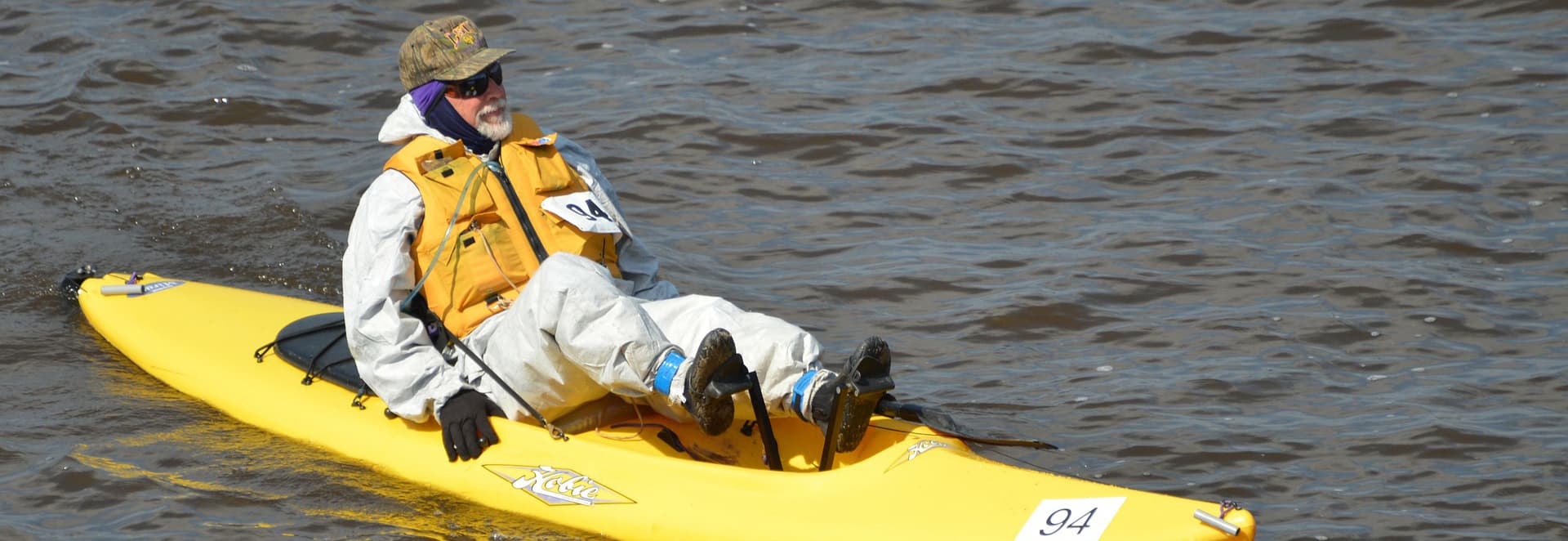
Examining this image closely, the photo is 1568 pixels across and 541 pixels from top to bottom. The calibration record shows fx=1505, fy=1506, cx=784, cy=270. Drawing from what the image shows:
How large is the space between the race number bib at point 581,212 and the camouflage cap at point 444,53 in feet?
1.40

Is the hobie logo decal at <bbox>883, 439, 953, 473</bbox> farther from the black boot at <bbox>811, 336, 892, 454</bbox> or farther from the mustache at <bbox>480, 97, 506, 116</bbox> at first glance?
the mustache at <bbox>480, 97, 506, 116</bbox>

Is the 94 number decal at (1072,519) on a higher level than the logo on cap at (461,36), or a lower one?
lower

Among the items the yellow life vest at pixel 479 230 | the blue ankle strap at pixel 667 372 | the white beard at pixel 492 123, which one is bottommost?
the blue ankle strap at pixel 667 372

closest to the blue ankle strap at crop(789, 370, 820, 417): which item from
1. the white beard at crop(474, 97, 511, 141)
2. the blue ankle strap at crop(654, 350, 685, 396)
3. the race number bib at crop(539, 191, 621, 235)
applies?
the blue ankle strap at crop(654, 350, 685, 396)

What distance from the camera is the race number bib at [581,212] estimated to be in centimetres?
419

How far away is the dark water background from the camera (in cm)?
442

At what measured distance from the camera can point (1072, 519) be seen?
3270 millimetres

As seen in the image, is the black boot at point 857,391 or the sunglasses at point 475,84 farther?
the sunglasses at point 475,84

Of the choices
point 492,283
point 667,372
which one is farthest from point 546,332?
point 492,283

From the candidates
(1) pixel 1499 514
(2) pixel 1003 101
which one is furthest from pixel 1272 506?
(2) pixel 1003 101

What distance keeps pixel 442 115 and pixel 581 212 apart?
494mm

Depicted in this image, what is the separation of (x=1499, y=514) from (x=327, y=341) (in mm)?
3522

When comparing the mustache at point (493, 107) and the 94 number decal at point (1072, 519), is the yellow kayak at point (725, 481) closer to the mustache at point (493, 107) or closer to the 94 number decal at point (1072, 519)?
the 94 number decal at point (1072, 519)

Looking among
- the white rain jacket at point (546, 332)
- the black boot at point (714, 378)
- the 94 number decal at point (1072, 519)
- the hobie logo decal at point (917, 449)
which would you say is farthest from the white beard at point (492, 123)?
the 94 number decal at point (1072, 519)
